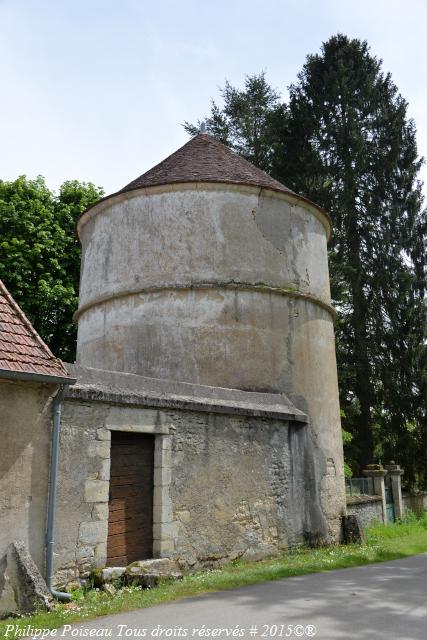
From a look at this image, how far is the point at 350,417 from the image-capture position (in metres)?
19.8

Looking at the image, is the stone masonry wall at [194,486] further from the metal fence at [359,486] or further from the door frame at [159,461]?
the metal fence at [359,486]

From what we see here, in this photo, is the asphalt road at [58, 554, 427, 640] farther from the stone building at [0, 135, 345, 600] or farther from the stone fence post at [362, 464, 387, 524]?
the stone fence post at [362, 464, 387, 524]

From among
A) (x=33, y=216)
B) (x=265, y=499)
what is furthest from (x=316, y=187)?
(x=265, y=499)

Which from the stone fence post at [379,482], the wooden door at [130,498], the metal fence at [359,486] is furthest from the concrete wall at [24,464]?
the stone fence post at [379,482]

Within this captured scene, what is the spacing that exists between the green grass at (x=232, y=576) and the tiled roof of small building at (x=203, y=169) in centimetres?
729

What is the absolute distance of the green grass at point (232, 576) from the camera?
5.57m

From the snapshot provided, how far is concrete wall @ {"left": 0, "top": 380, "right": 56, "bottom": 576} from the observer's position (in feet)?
20.3

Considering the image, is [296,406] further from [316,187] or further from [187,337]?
[316,187]

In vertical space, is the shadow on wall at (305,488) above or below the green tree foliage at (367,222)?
below

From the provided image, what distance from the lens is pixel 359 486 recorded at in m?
15.3

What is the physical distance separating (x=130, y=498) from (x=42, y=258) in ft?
39.6

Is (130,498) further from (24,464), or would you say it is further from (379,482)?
(379,482)

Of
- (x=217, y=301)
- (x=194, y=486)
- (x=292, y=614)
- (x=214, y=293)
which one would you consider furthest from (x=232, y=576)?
(x=214, y=293)

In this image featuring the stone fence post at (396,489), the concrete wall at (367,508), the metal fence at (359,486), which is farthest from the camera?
the stone fence post at (396,489)
